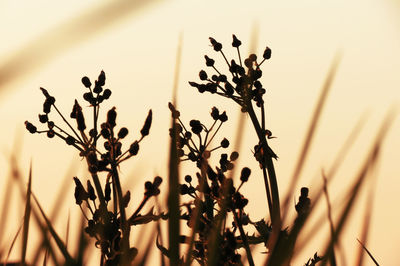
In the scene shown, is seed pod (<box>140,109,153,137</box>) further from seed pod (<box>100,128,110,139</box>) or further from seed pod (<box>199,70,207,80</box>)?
seed pod (<box>199,70,207,80</box>)

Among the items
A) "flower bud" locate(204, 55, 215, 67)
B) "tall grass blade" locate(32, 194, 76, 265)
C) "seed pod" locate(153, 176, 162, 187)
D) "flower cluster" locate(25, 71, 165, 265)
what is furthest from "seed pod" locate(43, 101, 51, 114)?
"tall grass blade" locate(32, 194, 76, 265)

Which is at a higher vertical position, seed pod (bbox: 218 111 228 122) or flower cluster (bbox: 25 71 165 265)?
seed pod (bbox: 218 111 228 122)

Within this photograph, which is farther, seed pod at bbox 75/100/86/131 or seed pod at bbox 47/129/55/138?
seed pod at bbox 47/129/55/138

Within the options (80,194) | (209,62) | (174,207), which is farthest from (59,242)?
(209,62)

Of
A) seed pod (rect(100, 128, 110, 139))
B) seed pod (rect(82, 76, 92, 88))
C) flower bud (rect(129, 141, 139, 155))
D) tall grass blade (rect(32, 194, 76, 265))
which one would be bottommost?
tall grass blade (rect(32, 194, 76, 265))

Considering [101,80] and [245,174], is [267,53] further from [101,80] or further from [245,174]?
[245,174]

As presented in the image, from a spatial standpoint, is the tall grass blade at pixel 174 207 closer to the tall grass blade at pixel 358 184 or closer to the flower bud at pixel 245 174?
the tall grass blade at pixel 358 184

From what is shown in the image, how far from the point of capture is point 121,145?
3.08 metres

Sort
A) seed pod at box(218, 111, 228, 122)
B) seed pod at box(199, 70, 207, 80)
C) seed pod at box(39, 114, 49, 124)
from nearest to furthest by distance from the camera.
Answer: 1. seed pod at box(39, 114, 49, 124)
2. seed pod at box(218, 111, 228, 122)
3. seed pod at box(199, 70, 207, 80)

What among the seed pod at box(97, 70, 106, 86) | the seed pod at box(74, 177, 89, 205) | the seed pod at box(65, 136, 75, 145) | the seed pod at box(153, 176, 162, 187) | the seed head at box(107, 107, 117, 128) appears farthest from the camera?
the seed pod at box(97, 70, 106, 86)

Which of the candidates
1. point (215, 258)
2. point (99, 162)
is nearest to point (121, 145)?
point (99, 162)

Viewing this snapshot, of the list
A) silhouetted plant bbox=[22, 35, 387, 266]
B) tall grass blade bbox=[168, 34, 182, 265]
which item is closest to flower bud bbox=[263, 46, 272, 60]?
silhouetted plant bbox=[22, 35, 387, 266]

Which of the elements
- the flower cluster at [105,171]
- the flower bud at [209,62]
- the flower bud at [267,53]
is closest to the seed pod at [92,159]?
the flower cluster at [105,171]

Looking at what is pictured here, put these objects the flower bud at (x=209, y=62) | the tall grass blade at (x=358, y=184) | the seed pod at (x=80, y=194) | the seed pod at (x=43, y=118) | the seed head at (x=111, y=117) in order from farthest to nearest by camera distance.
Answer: the flower bud at (x=209, y=62), the seed pod at (x=43, y=118), the seed head at (x=111, y=117), the seed pod at (x=80, y=194), the tall grass blade at (x=358, y=184)
